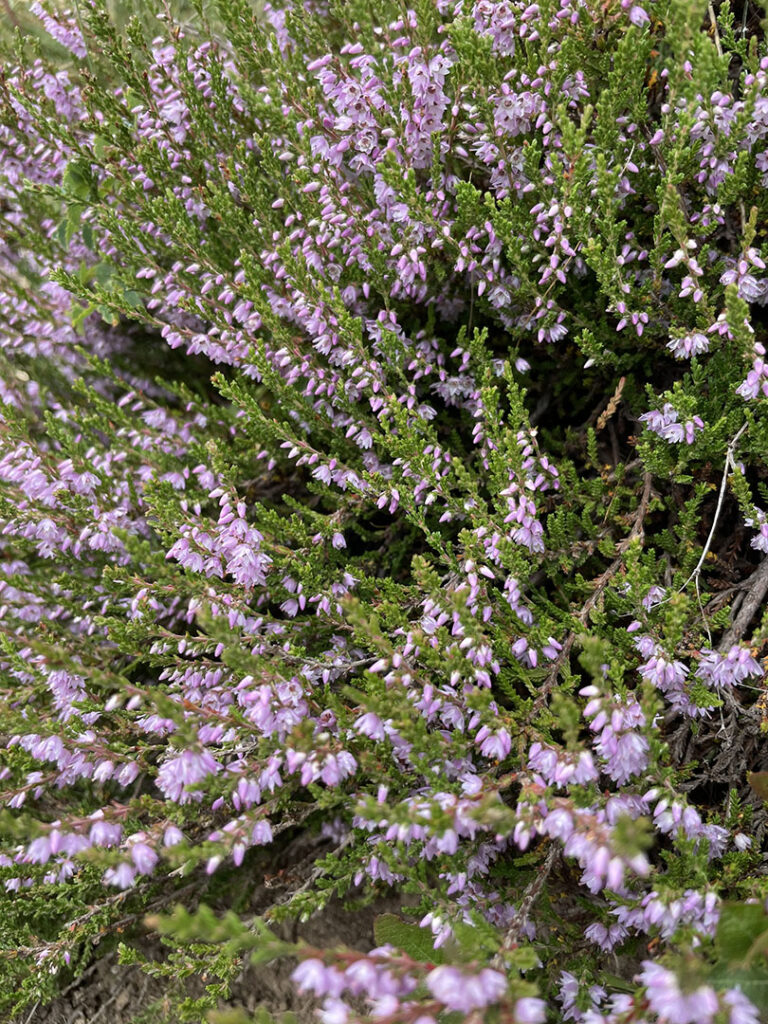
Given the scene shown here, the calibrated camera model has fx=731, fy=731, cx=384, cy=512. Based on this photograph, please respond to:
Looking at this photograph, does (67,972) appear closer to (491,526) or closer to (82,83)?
(491,526)

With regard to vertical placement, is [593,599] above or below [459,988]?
above

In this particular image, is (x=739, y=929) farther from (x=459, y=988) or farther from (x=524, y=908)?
(x=459, y=988)

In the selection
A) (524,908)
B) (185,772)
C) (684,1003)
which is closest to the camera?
(684,1003)

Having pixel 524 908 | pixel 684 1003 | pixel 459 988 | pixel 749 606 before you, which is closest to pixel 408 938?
pixel 524 908

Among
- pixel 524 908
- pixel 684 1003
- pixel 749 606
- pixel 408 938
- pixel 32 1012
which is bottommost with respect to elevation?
pixel 32 1012

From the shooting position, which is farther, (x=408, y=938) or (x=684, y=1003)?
(x=408, y=938)

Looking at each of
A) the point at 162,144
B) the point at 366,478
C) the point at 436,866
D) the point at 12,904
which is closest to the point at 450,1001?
the point at 436,866

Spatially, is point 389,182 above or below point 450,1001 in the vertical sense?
above

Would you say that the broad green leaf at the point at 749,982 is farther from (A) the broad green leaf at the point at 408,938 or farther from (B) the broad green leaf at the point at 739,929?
(A) the broad green leaf at the point at 408,938

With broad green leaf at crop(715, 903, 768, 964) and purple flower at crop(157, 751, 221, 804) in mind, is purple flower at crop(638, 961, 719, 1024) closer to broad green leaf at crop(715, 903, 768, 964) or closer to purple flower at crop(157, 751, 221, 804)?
broad green leaf at crop(715, 903, 768, 964)
